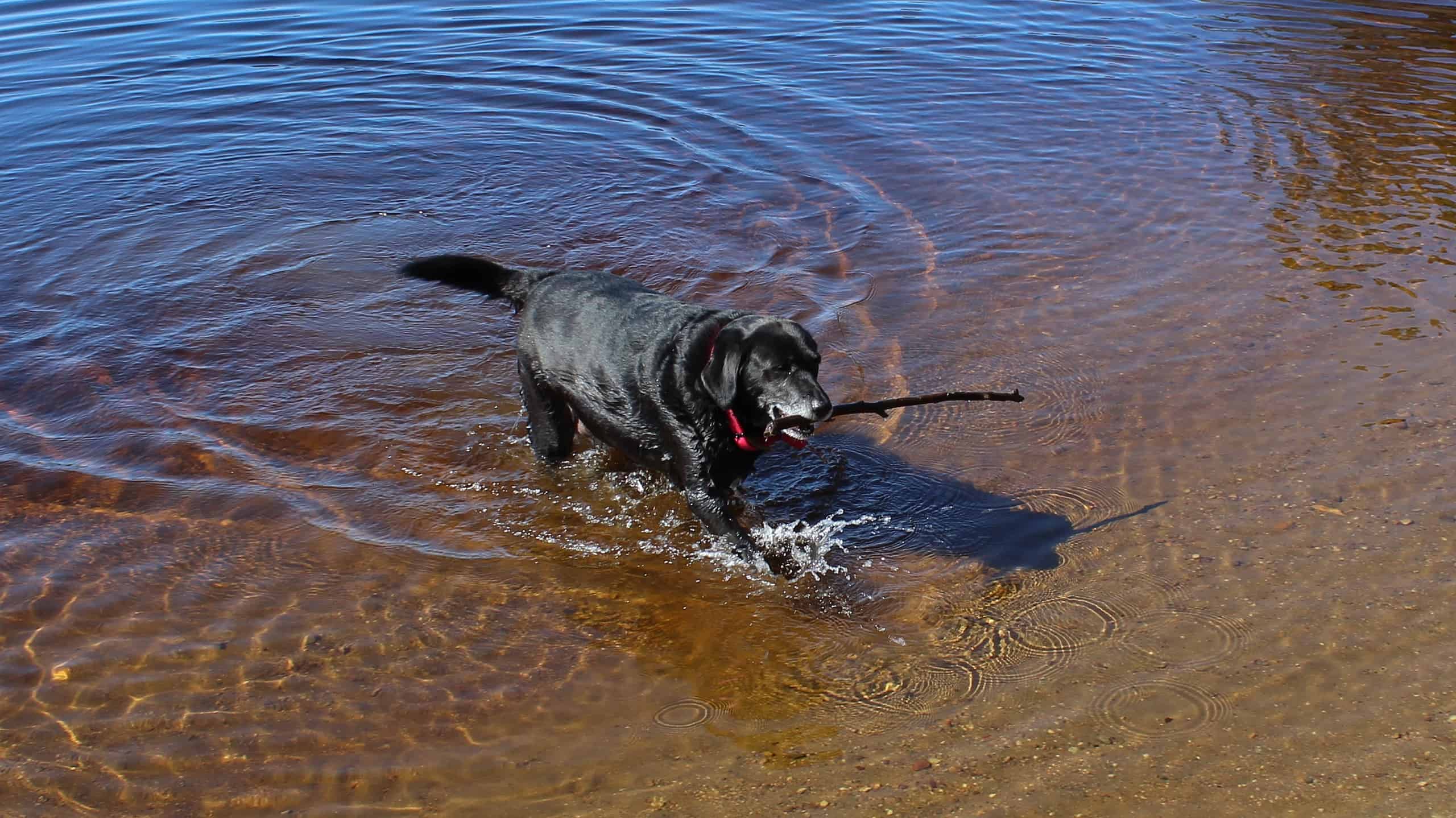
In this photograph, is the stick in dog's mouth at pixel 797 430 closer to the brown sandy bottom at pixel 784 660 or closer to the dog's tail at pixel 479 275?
the brown sandy bottom at pixel 784 660

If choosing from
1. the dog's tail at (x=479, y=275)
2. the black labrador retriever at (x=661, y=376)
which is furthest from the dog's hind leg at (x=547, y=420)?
the dog's tail at (x=479, y=275)

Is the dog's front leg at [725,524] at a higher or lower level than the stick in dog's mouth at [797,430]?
lower

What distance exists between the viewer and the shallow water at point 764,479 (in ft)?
14.3

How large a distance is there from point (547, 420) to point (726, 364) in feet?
4.81

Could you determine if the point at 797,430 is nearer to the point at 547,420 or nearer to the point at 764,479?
the point at 764,479

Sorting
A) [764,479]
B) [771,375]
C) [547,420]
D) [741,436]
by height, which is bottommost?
[764,479]

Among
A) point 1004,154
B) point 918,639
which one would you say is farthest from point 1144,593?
point 1004,154

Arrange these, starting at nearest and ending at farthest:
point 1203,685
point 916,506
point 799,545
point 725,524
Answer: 1. point 1203,685
2. point 725,524
3. point 799,545
4. point 916,506

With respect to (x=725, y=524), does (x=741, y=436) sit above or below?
above

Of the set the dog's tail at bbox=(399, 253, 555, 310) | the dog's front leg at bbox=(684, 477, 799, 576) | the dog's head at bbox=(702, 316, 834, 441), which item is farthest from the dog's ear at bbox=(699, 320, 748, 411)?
the dog's tail at bbox=(399, 253, 555, 310)

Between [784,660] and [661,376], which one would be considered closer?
[784,660]

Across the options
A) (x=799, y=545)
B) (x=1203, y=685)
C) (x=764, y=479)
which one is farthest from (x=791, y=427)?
(x=1203, y=685)

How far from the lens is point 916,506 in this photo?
6.13m

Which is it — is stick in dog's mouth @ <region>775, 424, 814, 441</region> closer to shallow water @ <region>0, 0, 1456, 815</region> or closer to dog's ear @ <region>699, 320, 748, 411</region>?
dog's ear @ <region>699, 320, 748, 411</region>
